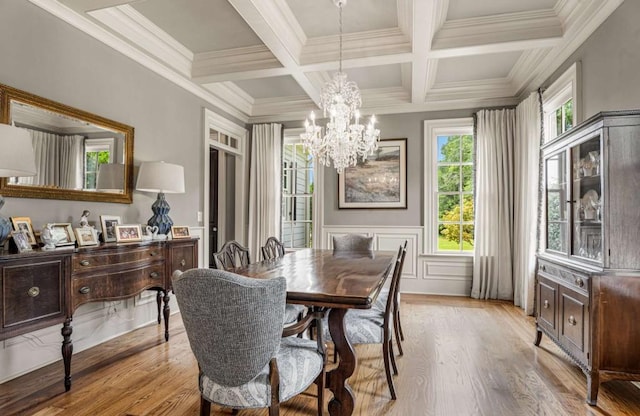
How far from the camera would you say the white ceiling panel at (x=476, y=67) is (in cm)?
389

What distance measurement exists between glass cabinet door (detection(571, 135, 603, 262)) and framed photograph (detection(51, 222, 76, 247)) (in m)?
3.52

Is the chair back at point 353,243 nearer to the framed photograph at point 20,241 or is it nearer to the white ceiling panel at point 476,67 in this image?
the white ceiling panel at point 476,67

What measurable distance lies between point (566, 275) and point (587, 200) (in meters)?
0.55

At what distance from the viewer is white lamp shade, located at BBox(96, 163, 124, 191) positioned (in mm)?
2998

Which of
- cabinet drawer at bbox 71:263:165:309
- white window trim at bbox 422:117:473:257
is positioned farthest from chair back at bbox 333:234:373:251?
cabinet drawer at bbox 71:263:165:309

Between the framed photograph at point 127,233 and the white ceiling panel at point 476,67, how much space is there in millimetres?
3686

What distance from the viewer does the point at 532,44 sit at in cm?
317

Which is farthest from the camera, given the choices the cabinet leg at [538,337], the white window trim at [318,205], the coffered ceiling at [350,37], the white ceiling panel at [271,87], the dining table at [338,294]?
the white window trim at [318,205]

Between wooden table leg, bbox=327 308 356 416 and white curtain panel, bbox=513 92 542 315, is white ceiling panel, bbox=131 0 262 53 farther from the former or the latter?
white curtain panel, bbox=513 92 542 315

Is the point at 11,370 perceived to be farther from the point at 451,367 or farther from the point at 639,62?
the point at 639,62

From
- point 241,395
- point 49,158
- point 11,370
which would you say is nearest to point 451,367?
point 241,395

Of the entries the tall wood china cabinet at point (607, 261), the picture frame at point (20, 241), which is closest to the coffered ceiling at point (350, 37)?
the tall wood china cabinet at point (607, 261)

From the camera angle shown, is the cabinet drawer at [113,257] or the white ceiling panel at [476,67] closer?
the cabinet drawer at [113,257]

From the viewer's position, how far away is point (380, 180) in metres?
5.15
